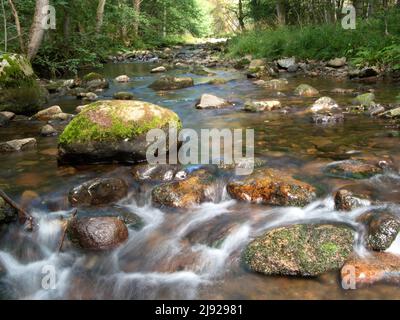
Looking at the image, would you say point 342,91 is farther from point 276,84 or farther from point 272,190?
point 272,190

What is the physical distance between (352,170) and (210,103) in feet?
15.3

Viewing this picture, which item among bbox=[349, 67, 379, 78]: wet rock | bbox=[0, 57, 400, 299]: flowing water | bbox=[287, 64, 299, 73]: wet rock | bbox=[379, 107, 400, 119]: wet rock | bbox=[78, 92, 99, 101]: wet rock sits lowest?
bbox=[0, 57, 400, 299]: flowing water

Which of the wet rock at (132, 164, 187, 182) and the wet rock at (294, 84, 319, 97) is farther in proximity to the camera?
the wet rock at (294, 84, 319, 97)

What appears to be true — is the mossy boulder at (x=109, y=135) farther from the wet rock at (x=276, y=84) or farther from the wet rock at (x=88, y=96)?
the wet rock at (x=276, y=84)

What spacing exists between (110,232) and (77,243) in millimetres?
327

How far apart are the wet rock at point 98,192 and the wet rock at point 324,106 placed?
4.63 meters

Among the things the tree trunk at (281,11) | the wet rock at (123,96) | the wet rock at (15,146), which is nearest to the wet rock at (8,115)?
the wet rock at (15,146)

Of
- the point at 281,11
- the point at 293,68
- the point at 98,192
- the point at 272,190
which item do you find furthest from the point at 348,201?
the point at 281,11

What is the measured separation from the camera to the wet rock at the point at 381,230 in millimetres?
3510

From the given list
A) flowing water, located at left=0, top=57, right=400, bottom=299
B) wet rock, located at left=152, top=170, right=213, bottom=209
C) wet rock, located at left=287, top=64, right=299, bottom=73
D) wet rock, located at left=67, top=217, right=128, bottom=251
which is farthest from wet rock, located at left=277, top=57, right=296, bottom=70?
wet rock, located at left=67, top=217, right=128, bottom=251

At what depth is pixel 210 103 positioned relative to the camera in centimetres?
909

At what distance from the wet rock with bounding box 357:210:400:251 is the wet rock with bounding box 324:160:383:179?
3.48 feet

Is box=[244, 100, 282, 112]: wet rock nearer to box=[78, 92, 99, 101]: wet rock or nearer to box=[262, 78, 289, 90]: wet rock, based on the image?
box=[262, 78, 289, 90]: wet rock

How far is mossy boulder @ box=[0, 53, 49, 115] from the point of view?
8969 millimetres
